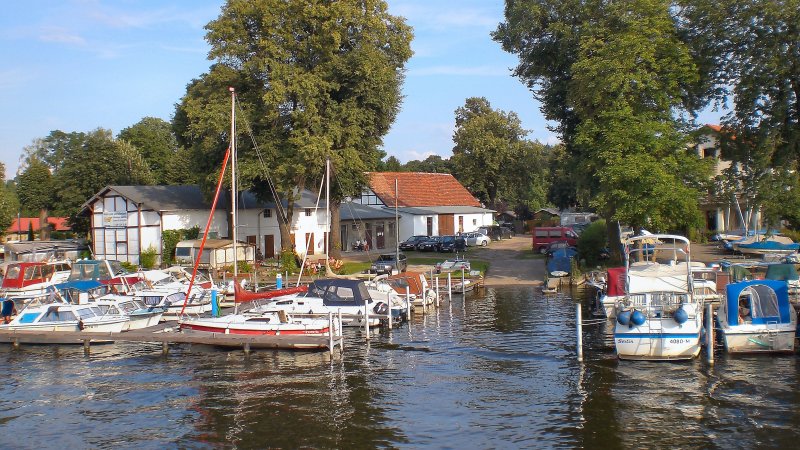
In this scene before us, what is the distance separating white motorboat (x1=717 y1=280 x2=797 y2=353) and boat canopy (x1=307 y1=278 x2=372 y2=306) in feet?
48.4

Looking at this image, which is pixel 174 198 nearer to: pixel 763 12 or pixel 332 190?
pixel 332 190

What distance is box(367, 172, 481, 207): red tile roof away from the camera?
258 ft

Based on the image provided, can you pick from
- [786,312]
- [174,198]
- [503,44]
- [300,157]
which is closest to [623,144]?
[503,44]

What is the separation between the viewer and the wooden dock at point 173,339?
27.8 m

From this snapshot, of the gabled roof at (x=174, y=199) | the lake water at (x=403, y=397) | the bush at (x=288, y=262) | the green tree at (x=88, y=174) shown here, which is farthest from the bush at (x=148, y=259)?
the lake water at (x=403, y=397)

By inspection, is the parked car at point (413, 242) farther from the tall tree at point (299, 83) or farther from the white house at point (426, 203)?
the tall tree at point (299, 83)

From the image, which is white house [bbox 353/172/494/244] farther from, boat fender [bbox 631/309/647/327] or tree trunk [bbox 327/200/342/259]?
boat fender [bbox 631/309/647/327]

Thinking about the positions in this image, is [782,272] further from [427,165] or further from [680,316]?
[427,165]

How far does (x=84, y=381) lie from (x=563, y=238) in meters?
43.3

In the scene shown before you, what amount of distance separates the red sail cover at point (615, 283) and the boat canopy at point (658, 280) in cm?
459

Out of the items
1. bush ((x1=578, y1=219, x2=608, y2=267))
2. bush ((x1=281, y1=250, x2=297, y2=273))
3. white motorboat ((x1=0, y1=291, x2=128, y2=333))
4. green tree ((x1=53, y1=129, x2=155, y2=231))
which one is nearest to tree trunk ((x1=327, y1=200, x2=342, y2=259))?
bush ((x1=281, y1=250, x2=297, y2=273))

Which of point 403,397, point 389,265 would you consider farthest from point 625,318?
point 389,265

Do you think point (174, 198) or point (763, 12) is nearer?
point (763, 12)

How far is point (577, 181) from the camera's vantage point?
45.9 meters
